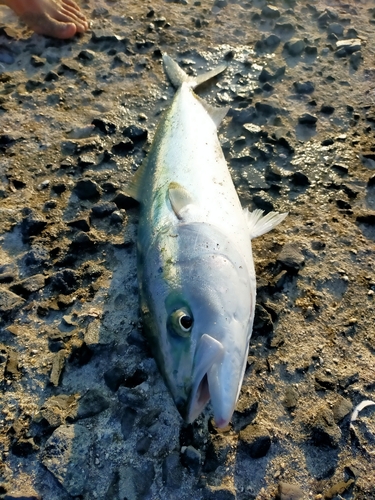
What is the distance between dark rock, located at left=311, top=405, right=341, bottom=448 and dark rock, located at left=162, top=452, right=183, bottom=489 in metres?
0.77

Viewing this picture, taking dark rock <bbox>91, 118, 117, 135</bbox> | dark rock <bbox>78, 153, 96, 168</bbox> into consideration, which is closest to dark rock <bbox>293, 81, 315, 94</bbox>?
dark rock <bbox>91, 118, 117, 135</bbox>

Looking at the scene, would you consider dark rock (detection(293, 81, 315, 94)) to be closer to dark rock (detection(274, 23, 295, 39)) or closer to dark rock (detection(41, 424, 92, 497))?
dark rock (detection(274, 23, 295, 39))

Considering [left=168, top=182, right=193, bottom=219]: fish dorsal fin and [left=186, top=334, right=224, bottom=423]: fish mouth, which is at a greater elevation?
[left=168, top=182, right=193, bottom=219]: fish dorsal fin

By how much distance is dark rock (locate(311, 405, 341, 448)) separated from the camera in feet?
8.28

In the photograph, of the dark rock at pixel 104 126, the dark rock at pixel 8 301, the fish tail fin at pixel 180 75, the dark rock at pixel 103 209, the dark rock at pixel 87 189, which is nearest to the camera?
the dark rock at pixel 8 301

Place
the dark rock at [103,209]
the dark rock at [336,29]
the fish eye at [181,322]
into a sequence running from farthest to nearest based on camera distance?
the dark rock at [336,29] < the dark rock at [103,209] < the fish eye at [181,322]

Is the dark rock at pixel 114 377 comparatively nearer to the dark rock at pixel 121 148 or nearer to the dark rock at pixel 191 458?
the dark rock at pixel 191 458

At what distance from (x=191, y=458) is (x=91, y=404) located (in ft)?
2.15

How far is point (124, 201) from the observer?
3760mm

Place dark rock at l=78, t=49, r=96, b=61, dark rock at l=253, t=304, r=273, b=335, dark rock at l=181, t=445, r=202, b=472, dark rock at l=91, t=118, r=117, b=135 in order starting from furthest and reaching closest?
dark rock at l=78, t=49, r=96, b=61
dark rock at l=91, t=118, r=117, b=135
dark rock at l=253, t=304, r=273, b=335
dark rock at l=181, t=445, r=202, b=472

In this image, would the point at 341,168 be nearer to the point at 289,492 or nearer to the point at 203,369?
the point at 203,369

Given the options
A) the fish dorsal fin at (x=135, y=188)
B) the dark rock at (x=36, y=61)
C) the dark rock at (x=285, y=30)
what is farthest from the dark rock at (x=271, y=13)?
the fish dorsal fin at (x=135, y=188)

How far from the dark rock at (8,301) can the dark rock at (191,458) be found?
1500mm

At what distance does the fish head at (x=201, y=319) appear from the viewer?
7.19 feet
